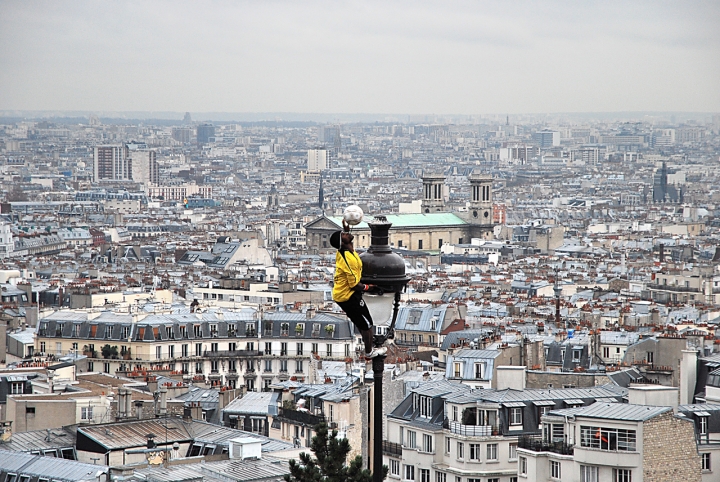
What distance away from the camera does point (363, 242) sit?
308 feet

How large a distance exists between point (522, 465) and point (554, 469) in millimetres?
636

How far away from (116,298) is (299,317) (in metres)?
10.8

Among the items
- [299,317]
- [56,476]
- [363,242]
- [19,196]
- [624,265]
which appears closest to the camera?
[56,476]

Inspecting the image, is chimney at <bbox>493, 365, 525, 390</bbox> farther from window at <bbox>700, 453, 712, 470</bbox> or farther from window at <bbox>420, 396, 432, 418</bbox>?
window at <bbox>700, 453, 712, 470</bbox>

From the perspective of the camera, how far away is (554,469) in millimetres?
18547

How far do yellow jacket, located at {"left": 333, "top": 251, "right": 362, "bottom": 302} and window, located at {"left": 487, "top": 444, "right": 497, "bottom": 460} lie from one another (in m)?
12.4

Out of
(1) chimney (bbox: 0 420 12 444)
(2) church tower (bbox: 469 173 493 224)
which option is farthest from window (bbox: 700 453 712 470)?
(2) church tower (bbox: 469 173 493 224)

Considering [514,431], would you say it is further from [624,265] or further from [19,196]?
[19,196]

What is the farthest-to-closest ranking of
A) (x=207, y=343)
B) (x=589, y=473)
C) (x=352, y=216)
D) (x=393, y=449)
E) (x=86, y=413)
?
(x=207, y=343) < (x=86, y=413) < (x=393, y=449) < (x=589, y=473) < (x=352, y=216)

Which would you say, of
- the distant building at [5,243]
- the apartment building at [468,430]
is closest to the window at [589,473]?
the apartment building at [468,430]

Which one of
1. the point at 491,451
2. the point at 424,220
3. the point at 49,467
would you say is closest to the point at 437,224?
the point at 424,220

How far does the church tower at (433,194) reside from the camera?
11481 cm

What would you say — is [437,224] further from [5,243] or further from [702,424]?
[702,424]

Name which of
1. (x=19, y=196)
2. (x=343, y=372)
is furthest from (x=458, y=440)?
(x=19, y=196)
